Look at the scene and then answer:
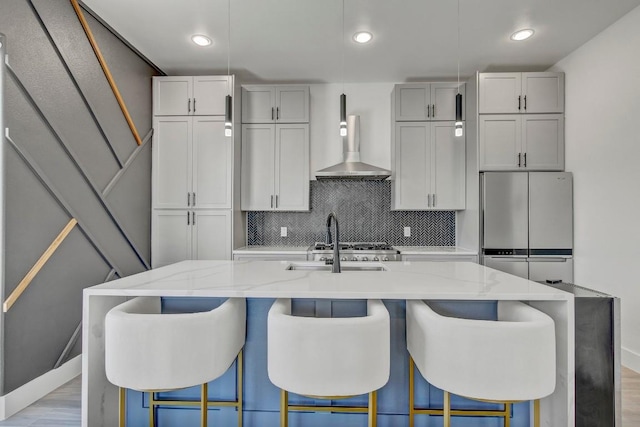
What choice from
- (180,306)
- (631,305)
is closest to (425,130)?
(631,305)

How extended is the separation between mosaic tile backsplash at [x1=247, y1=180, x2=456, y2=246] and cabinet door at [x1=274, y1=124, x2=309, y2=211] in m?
0.34

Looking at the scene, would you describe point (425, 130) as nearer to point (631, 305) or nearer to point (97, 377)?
point (631, 305)

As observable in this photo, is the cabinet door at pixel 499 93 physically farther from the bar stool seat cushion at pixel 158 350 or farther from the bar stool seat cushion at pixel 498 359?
the bar stool seat cushion at pixel 158 350

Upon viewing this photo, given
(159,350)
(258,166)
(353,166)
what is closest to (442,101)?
(353,166)

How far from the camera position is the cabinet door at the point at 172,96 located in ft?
11.6

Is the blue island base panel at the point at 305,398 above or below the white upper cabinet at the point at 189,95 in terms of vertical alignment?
below

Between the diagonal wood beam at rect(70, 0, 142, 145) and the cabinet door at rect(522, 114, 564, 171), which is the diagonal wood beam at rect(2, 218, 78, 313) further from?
the cabinet door at rect(522, 114, 564, 171)

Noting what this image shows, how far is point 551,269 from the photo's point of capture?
3.29 metres

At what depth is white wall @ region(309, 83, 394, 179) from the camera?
13.3 feet

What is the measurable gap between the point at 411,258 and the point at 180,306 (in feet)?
7.92

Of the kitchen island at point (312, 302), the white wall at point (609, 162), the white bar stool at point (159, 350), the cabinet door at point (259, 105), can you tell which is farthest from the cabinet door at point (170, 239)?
the white wall at point (609, 162)

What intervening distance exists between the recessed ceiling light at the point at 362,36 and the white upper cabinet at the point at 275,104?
0.90 m

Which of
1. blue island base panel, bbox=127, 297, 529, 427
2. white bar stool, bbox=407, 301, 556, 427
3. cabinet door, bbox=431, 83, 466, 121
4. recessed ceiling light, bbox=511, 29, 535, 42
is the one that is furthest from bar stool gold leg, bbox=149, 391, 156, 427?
recessed ceiling light, bbox=511, 29, 535, 42

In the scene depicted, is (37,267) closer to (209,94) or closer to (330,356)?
(330,356)
